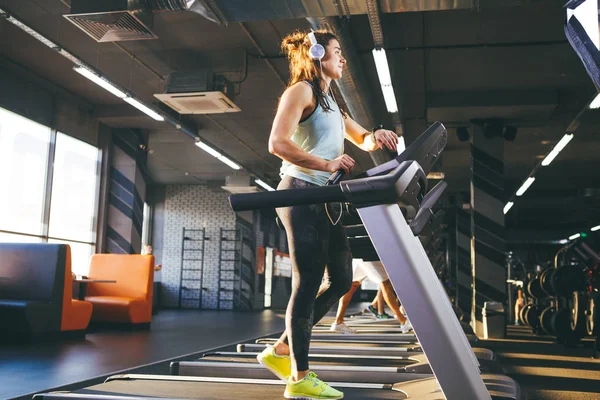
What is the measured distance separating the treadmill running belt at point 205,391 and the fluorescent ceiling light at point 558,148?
859 cm

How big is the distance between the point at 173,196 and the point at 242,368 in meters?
14.1

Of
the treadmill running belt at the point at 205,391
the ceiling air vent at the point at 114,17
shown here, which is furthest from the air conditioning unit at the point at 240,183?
the treadmill running belt at the point at 205,391

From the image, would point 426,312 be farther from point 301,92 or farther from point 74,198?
point 74,198

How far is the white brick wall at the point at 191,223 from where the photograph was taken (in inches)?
627

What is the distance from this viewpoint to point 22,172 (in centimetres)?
837

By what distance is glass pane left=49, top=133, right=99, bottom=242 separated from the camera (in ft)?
30.0

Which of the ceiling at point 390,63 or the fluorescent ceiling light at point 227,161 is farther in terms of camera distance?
the fluorescent ceiling light at point 227,161

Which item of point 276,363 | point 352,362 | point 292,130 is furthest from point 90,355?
point 292,130

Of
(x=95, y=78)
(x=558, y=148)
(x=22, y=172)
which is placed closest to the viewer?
(x=95, y=78)

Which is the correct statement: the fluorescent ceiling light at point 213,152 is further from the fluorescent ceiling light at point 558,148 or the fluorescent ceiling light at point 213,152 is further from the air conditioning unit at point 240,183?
the fluorescent ceiling light at point 558,148

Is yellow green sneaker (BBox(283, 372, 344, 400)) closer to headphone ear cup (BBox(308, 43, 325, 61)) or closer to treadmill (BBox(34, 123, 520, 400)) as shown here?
treadmill (BBox(34, 123, 520, 400))

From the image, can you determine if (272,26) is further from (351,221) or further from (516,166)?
(516,166)

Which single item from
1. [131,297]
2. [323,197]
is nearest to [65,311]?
[131,297]

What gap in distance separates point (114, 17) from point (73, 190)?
16.9ft
